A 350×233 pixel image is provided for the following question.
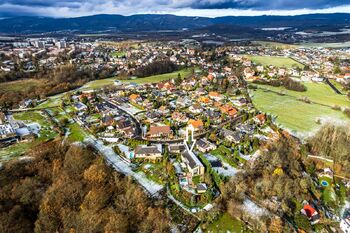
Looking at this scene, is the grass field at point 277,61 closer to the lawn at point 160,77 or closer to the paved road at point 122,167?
the lawn at point 160,77

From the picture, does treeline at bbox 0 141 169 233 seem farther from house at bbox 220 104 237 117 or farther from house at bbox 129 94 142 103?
house at bbox 220 104 237 117

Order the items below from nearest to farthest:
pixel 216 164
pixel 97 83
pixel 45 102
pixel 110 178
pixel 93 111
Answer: pixel 110 178 < pixel 216 164 < pixel 93 111 < pixel 45 102 < pixel 97 83

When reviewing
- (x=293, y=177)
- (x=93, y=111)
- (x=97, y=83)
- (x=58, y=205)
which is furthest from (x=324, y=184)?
(x=97, y=83)

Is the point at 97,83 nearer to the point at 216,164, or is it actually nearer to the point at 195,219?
the point at 216,164

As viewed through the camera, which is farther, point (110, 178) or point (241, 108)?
point (241, 108)

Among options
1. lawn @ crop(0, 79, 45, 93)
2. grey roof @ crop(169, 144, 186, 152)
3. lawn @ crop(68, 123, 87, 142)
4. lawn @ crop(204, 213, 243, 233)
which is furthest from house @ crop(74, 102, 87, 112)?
lawn @ crop(204, 213, 243, 233)

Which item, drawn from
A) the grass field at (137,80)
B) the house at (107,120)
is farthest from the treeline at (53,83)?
the house at (107,120)

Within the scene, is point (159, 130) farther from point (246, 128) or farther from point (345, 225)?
point (345, 225)

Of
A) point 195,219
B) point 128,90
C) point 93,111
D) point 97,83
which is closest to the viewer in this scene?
point 195,219
